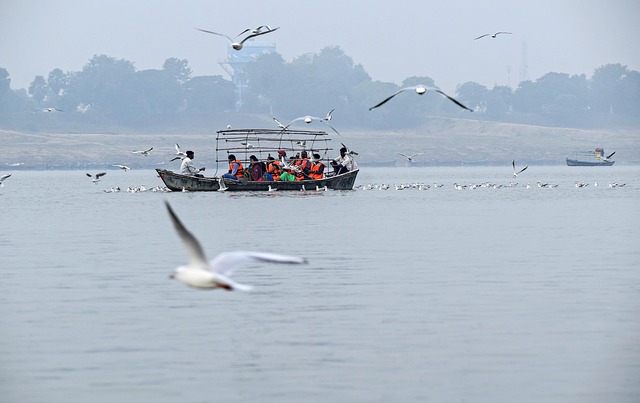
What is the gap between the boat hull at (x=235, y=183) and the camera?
49.2 meters

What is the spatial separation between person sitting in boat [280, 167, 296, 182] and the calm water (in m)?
15.5

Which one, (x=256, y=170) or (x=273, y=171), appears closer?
(x=256, y=170)

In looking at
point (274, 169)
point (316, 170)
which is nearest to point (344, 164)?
point (316, 170)

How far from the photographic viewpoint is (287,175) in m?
50.0

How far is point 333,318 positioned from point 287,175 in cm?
3248

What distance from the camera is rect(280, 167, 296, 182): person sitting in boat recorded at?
163 feet

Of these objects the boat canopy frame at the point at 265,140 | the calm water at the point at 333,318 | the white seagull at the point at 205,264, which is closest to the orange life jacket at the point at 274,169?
the boat canopy frame at the point at 265,140

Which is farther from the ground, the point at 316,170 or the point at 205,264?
the point at 205,264

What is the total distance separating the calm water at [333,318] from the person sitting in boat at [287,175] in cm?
1548

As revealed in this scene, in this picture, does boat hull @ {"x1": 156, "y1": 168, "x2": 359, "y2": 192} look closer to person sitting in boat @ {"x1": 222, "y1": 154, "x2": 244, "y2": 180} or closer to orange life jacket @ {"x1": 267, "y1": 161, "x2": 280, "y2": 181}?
person sitting in boat @ {"x1": 222, "y1": 154, "x2": 244, "y2": 180}

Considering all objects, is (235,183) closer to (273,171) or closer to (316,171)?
(273,171)

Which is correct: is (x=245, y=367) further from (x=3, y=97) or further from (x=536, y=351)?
(x=3, y=97)

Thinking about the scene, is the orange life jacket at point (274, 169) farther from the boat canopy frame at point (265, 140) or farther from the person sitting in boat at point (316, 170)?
the person sitting in boat at point (316, 170)

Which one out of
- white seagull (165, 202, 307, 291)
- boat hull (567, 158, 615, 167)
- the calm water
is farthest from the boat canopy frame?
white seagull (165, 202, 307, 291)
